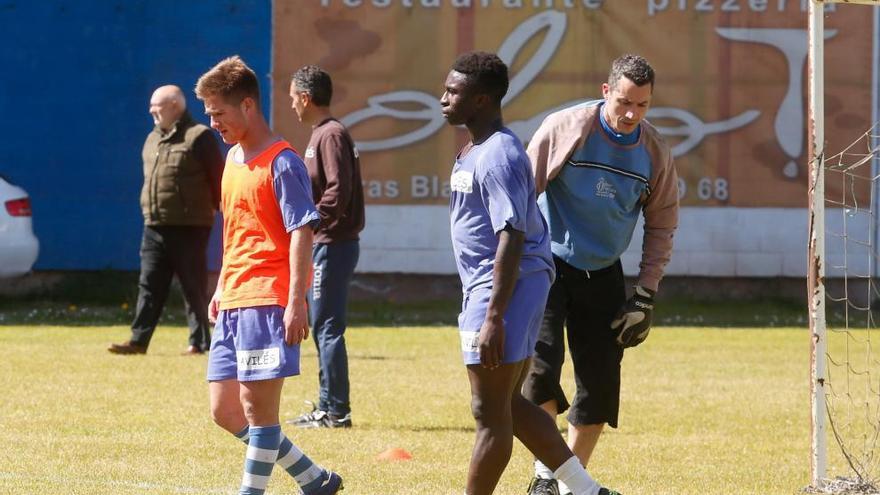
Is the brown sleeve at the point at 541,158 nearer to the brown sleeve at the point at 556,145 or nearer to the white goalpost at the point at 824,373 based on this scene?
the brown sleeve at the point at 556,145

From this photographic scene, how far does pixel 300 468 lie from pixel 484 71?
6.45 ft

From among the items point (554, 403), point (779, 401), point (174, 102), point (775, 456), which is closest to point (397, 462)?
point (554, 403)

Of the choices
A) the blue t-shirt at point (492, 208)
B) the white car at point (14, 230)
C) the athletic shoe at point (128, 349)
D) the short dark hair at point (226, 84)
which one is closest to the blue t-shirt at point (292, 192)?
the short dark hair at point (226, 84)

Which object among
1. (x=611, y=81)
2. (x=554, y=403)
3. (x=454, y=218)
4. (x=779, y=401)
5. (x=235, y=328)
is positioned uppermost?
(x=611, y=81)

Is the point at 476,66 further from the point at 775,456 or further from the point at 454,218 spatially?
the point at 775,456

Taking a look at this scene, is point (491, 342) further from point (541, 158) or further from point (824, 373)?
point (824, 373)

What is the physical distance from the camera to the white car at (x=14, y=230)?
55.6 ft

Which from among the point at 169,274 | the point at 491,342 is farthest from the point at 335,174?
the point at 169,274

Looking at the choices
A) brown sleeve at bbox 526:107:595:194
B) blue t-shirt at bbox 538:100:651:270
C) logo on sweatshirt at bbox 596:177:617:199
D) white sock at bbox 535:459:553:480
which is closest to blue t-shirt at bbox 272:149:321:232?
brown sleeve at bbox 526:107:595:194

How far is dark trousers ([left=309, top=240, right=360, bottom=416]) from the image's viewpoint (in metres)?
9.76

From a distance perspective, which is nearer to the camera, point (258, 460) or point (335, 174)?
point (258, 460)

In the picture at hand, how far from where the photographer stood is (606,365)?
732 centimetres

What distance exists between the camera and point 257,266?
643cm

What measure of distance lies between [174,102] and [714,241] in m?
8.21
